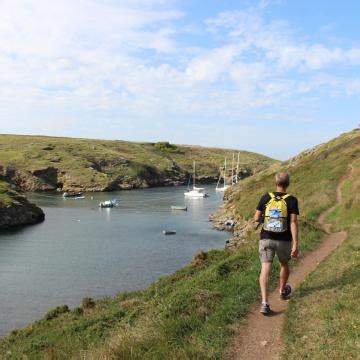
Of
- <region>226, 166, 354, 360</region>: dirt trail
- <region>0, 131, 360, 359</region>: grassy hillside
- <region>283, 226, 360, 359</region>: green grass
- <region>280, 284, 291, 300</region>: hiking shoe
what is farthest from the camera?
<region>280, 284, 291, 300</region>: hiking shoe

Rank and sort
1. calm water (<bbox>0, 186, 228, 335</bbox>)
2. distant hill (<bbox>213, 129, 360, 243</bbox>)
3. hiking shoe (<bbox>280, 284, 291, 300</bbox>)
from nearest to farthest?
hiking shoe (<bbox>280, 284, 291, 300</bbox>)
calm water (<bbox>0, 186, 228, 335</bbox>)
distant hill (<bbox>213, 129, 360, 243</bbox>)

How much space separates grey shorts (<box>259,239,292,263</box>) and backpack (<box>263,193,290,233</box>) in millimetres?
380

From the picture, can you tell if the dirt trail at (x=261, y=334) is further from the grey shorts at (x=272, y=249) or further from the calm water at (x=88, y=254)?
the calm water at (x=88, y=254)

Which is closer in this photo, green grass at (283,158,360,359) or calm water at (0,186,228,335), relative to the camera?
green grass at (283,158,360,359)

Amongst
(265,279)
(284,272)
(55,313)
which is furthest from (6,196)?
(265,279)

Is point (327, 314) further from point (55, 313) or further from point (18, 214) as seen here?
point (18, 214)

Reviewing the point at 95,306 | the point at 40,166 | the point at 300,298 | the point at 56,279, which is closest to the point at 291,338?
the point at 300,298

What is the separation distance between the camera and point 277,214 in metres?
13.5

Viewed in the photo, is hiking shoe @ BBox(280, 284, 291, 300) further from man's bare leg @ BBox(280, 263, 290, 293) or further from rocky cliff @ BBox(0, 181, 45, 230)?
rocky cliff @ BBox(0, 181, 45, 230)

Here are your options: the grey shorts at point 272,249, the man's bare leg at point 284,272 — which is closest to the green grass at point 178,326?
the man's bare leg at point 284,272

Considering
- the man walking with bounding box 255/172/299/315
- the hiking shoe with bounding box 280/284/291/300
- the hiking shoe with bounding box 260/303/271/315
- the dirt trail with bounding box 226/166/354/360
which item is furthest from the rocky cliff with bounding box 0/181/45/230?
the man walking with bounding box 255/172/299/315

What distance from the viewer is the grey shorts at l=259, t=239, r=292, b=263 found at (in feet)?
44.6

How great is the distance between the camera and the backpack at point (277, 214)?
13.4 metres

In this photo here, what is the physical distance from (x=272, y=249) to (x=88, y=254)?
181 feet
